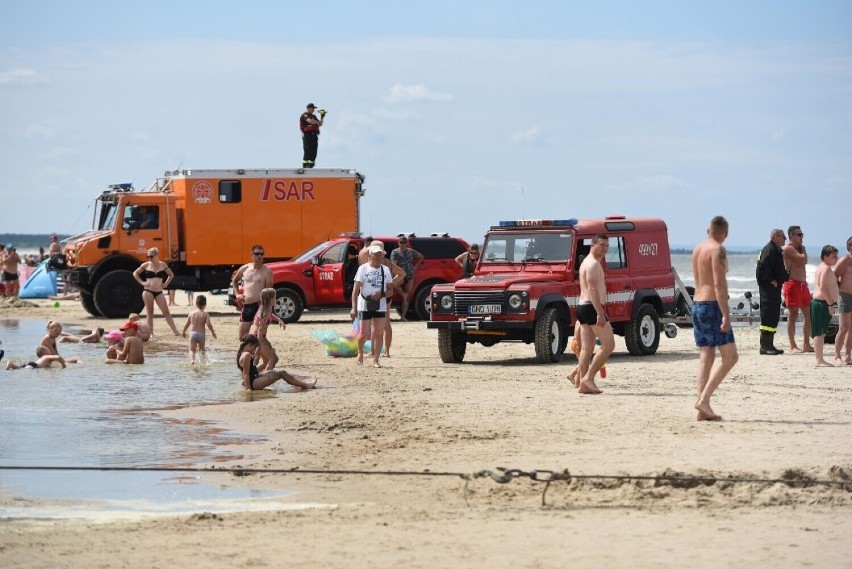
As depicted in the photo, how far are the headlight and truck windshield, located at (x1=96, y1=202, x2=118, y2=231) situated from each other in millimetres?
14191

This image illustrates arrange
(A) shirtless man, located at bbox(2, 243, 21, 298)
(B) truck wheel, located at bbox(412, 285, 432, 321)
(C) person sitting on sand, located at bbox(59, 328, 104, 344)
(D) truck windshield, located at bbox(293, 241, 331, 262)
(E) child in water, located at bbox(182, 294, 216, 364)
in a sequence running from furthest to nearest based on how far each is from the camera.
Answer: (A) shirtless man, located at bbox(2, 243, 21, 298) → (B) truck wheel, located at bbox(412, 285, 432, 321) → (D) truck windshield, located at bbox(293, 241, 331, 262) → (C) person sitting on sand, located at bbox(59, 328, 104, 344) → (E) child in water, located at bbox(182, 294, 216, 364)

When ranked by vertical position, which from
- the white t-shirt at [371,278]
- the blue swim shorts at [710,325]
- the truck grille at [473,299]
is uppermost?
the white t-shirt at [371,278]

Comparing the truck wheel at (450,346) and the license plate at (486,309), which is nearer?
the license plate at (486,309)

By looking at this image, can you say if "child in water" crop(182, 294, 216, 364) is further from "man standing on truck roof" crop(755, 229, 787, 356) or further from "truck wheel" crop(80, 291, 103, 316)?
"truck wheel" crop(80, 291, 103, 316)

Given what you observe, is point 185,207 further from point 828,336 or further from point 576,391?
point 576,391

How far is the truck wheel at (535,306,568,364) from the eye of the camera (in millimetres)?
17672

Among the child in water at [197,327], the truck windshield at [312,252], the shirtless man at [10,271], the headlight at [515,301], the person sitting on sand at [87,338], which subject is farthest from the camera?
the shirtless man at [10,271]

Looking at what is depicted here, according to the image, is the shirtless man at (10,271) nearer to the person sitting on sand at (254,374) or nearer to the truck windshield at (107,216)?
the truck windshield at (107,216)

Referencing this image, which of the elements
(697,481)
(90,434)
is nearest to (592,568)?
(697,481)

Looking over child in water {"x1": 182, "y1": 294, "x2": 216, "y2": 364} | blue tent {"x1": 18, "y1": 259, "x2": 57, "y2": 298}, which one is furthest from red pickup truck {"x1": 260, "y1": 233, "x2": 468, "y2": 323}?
blue tent {"x1": 18, "y1": 259, "x2": 57, "y2": 298}

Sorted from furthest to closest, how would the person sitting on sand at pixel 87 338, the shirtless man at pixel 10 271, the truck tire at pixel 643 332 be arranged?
the shirtless man at pixel 10 271
the person sitting on sand at pixel 87 338
the truck tire at pixel 643 332

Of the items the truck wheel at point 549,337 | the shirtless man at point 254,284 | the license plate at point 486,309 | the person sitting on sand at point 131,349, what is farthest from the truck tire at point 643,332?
the person sitting on sand at point 131,349

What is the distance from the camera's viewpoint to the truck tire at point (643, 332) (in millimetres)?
18891

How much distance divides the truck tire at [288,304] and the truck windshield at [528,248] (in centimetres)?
878
